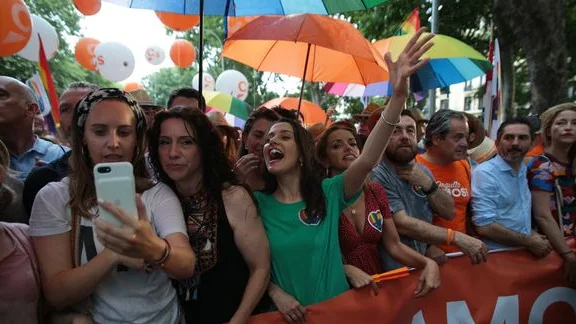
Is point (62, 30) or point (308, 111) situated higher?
point (62, 30)

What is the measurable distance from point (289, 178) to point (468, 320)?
61.2 inches

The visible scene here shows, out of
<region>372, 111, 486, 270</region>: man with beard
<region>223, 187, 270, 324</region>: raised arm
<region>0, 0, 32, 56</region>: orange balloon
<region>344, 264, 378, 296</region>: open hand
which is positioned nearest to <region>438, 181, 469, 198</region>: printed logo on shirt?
<region>372, 111, 486, 270</region>: man with beard

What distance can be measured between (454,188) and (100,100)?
259 cm

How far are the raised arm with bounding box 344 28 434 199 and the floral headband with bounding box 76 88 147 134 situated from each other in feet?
3.68

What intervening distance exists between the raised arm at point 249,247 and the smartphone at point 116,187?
0.80 m

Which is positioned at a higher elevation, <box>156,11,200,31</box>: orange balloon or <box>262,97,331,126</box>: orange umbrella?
<box>156,11,200,31</box>: orange balloon

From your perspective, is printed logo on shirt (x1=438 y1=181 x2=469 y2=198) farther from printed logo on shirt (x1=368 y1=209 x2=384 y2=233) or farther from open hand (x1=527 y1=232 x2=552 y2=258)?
printed logo on shirt (x1=368 y1=209 x2=384 y2=233)

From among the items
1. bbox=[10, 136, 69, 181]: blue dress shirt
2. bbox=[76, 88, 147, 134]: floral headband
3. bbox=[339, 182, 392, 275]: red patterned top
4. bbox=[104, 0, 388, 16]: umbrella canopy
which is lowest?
bbox=[339, 182, 392, 275]: red patterned top

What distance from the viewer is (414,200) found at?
293 centimetres

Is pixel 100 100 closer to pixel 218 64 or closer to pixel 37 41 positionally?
pixel 37 41

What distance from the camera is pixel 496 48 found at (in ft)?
20.7

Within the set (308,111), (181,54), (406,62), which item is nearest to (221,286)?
(406,62)

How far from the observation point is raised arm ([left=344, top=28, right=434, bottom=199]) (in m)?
2.18

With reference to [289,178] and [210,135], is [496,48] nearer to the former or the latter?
[289,178]
